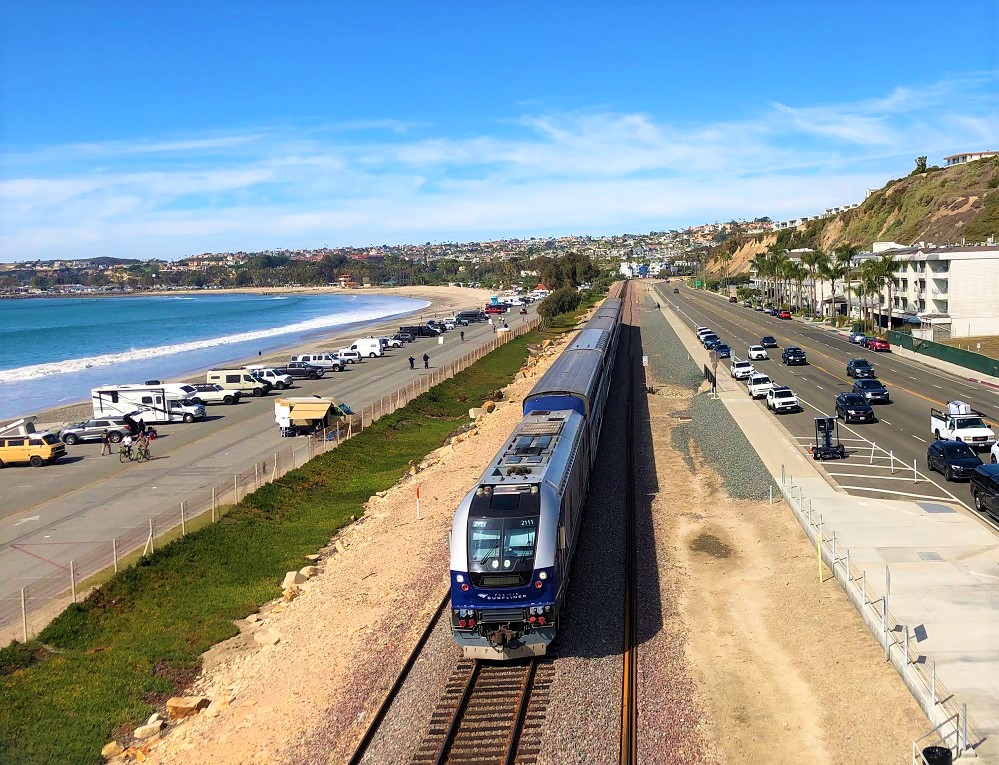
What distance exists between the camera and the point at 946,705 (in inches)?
551

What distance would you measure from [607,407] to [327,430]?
1511 centimetres

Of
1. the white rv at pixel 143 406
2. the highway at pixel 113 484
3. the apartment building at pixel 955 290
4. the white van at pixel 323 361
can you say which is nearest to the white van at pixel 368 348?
the white van at pixel 323 361

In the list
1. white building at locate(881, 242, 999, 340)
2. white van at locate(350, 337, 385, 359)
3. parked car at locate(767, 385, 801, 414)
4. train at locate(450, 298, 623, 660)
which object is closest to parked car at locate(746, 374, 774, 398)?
parked car at locate(767, 385, 801, 414)

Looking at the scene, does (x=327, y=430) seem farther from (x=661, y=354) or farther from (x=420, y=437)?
(x=661, y=354)

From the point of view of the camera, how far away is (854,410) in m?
39.9

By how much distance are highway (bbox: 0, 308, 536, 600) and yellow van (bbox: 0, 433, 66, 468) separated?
1.52 feet

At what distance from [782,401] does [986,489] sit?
19282 mm

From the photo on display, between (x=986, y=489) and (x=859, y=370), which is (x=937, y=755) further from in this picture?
(x=859, y=370)

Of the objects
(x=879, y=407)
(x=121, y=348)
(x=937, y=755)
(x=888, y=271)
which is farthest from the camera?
(x=121, y=348)

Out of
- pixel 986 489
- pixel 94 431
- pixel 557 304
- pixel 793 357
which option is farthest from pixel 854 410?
pixel 557 304

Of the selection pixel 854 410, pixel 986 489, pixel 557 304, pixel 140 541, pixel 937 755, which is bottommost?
pixel 140 541

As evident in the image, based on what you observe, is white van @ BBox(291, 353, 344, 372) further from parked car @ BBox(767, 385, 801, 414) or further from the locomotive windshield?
the locomotive windshield

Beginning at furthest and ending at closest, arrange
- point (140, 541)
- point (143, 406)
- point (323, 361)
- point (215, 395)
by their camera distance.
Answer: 1. point (323, 361)
2. point (215, 395)
3. point (143, 406)
4. point (140, 541)

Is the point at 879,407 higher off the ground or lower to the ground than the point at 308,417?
lower
